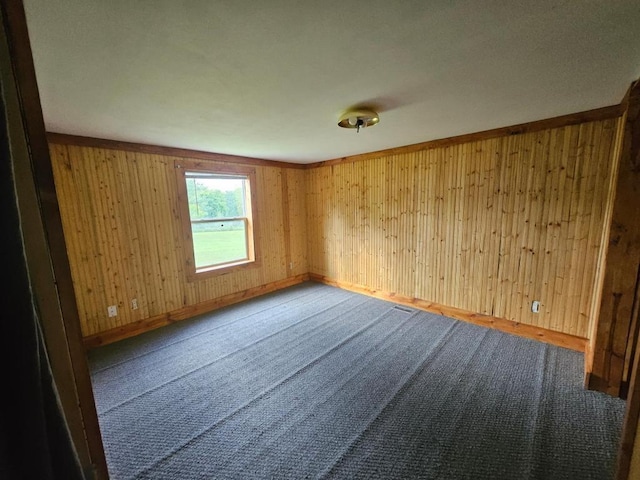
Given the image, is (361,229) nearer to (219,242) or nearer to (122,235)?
(219,242)

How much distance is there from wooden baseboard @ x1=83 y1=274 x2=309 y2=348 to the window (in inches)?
17.3

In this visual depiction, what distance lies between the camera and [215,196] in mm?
3805

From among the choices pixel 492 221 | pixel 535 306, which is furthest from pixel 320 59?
pixel 535 306

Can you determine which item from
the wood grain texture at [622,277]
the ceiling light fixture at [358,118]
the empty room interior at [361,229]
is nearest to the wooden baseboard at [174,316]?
the empty room interior at [361,229]

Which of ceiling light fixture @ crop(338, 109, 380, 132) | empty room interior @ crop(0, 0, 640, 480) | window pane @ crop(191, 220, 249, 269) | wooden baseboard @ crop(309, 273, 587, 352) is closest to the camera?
empty room interior @ crop(0, 0, 640, 480)

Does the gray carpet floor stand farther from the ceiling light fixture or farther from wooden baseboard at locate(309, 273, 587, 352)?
the ceiling light fixture

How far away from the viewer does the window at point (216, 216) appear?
11.4 feet

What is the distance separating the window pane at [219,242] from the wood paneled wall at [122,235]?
0.26 metres

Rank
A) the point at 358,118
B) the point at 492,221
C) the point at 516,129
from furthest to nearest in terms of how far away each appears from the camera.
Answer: the point at 492,221, the point at 516,129, the point at 358,118

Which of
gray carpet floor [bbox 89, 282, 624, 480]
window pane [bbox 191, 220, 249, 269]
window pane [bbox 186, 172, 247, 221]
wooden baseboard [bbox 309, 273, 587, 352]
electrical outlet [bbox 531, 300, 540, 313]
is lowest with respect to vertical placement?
gray carpet floor [bbox 89, 282, 624, 480]

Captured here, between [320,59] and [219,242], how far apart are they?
3144 millimetres

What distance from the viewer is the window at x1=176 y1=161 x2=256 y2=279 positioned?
3469mm

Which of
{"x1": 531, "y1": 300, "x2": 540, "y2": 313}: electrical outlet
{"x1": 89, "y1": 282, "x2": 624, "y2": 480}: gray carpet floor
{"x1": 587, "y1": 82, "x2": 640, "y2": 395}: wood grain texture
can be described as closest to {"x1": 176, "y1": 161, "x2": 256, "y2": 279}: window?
{"x1": 89, "y1": 282, "x2": 624, "y2": 480}: gray carpet floor

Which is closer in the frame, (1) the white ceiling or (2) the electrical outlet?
(1) the white ceiling
